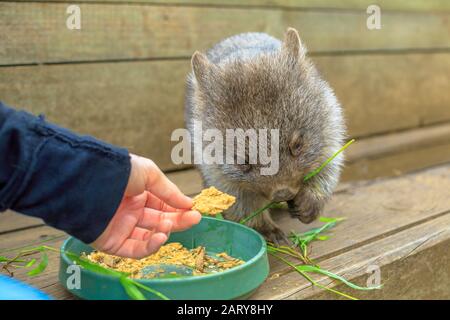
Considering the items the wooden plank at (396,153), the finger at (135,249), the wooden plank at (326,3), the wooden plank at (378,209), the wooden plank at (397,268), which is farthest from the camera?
the wooden plank at (396,153)

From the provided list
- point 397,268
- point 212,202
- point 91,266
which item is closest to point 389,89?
point 397,268

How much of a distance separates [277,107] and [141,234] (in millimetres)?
778

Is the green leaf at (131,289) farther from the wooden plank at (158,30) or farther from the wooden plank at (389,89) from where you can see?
the wooden plank at (389,89)

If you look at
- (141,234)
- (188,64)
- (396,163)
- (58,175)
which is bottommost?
(396,163)

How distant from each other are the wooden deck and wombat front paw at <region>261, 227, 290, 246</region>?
0.14m

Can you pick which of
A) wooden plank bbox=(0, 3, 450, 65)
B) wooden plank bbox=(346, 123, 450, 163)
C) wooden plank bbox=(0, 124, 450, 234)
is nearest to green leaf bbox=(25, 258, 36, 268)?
wooden plank bbox=(0, 3, 450, 65)

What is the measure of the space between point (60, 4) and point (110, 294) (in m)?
1.87

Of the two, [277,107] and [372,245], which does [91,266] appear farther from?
[372,245]

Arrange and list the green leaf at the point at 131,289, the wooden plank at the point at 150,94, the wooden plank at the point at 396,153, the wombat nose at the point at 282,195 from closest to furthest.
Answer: the green leaf at the point at 131,289, the wombat nose at the point at 282,195, the wooden plank at the point at 150,94, the wooden plank at the point at 396,153

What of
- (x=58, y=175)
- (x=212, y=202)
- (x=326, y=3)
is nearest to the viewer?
(x=58, y=175)

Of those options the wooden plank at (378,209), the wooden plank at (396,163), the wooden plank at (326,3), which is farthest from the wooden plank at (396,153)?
the wooden plank at (326,3)

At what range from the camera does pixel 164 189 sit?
77.7 inches

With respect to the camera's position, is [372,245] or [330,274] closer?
[330,274]

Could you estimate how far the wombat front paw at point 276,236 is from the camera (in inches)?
107
